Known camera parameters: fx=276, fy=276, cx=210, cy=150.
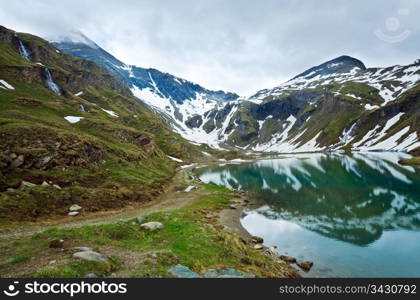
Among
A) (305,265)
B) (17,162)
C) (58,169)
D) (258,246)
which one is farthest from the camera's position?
(58,169)

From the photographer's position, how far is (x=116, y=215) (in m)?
47.8

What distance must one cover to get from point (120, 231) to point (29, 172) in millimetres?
30813

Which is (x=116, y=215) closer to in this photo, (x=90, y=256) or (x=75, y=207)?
(x=75, y=207)

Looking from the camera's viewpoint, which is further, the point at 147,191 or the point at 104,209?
the point at 147,191

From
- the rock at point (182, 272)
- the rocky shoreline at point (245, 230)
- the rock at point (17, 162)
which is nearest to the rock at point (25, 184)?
the rock at point (17, 162)

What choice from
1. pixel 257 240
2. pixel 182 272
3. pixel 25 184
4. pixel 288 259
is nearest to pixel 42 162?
pixel 25 184

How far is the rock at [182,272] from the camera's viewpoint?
20.5m

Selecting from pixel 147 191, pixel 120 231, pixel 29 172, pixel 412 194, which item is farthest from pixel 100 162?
pixel 412 194

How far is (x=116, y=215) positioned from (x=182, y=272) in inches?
1187

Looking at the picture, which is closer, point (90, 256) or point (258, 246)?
point (90, 256)

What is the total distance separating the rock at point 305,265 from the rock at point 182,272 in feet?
49.7

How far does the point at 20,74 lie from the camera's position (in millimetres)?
137125

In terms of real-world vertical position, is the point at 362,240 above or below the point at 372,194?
below

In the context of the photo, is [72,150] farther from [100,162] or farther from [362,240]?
[362,240]
